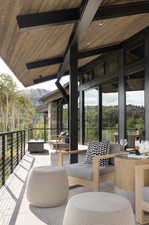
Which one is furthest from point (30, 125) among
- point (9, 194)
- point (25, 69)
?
point (9, 194)

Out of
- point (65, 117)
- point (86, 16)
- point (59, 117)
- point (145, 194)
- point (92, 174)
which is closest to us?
point (145, 194)

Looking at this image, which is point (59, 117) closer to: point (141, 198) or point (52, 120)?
point (52, 120)

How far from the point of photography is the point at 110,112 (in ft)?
27.2

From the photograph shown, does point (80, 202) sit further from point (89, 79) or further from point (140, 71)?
point (89, 79)

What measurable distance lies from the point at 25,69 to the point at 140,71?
3624 millimetres

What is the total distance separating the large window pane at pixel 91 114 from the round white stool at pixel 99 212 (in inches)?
271

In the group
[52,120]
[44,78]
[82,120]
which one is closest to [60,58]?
[44,78]

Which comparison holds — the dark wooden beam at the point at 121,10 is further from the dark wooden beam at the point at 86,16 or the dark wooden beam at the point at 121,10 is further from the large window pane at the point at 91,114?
the large window pane at the point at 91,114

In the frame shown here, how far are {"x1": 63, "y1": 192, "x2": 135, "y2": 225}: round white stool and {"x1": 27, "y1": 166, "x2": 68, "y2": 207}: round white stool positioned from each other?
1.08m

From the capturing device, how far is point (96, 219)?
2051 mm

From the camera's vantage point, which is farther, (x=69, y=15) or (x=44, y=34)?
(x=44, y=34)

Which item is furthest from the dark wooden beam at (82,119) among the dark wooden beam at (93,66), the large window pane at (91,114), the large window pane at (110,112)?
the large window pane at (110,112)

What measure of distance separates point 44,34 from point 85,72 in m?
4.85

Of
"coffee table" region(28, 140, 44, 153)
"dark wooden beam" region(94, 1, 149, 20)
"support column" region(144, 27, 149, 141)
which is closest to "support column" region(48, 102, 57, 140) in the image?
Answer: "coffee table" region(28, 140, 44, 153)
